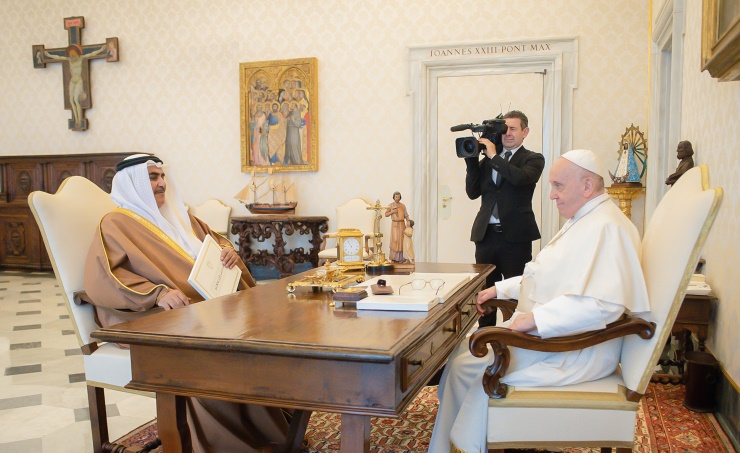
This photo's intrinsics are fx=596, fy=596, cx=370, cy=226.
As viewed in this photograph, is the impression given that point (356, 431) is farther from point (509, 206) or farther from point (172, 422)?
point (509, 206)

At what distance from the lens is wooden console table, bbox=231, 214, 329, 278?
26.3ft

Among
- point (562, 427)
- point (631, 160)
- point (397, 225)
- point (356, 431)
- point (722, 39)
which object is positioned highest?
point (722, 39)

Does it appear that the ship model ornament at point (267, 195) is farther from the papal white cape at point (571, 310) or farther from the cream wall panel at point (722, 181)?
the papal white cape at point (571, 310)

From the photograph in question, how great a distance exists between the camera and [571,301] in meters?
2.11

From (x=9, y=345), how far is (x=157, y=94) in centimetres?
495

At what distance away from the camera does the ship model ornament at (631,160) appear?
653 cm

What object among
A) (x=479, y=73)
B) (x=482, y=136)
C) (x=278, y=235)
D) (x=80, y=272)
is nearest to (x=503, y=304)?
(x=482, y=136)

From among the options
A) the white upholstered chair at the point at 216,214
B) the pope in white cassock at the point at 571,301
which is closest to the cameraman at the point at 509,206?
the pope in white cassock at the point at 571,301

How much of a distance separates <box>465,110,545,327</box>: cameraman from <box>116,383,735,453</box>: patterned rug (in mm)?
1218

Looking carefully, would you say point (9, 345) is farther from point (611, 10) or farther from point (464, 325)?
point (611, 10)

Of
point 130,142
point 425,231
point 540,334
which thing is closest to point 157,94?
point 130,142

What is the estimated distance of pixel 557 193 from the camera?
241 centimetres

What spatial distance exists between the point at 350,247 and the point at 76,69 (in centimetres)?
811

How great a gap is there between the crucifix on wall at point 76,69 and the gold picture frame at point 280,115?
270 centimetres
